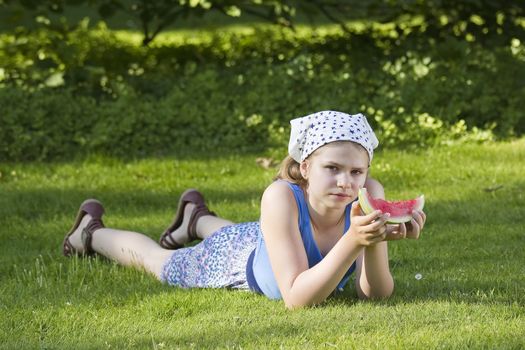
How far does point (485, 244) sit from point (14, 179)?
3.41m

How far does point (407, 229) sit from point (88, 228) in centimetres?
240

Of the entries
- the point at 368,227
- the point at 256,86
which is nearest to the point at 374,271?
the point at 368,227

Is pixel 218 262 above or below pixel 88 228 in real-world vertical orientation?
above

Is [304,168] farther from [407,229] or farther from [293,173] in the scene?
[407,229]

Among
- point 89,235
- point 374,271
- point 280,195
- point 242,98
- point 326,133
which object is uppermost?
point 326,133

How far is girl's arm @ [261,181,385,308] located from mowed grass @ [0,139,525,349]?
0.09 m

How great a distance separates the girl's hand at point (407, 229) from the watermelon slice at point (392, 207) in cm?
2

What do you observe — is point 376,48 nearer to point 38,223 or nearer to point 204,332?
point 38,223

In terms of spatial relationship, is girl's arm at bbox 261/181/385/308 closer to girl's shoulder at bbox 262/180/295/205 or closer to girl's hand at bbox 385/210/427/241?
girl's shoulder at bbox 262/180/295/205

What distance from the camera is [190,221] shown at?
20.7 feet

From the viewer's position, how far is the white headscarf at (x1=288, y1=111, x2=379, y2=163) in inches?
180

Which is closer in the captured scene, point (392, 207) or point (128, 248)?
point (392, 207)

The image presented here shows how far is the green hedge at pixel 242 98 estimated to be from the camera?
28.4 ft

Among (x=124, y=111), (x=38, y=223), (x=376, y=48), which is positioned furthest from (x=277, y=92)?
(x=38, y=223)
